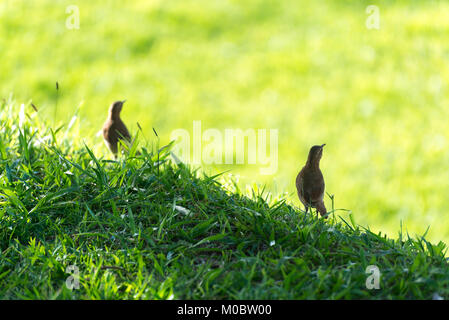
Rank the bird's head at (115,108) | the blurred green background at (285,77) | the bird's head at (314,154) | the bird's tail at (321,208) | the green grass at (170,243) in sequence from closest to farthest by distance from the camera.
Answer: the green grass at (170,243)
the bird's head at (314,154)
the bird's tail at (321,208)
the bird's head at (115,108)
the blurred green background at (285,77)

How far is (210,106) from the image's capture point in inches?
324

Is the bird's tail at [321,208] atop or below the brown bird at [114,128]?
below

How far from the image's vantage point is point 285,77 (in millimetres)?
8789

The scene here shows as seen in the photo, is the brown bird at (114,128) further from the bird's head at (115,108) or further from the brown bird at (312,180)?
the brown bird at (312,180)

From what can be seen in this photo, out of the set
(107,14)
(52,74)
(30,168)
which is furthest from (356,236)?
(107,14)

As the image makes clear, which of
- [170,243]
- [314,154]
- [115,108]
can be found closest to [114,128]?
[115,108]

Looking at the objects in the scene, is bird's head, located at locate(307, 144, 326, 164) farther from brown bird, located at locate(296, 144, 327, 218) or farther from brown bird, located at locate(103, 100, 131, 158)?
brown bird, located at locate(103, 100, 131, 158)

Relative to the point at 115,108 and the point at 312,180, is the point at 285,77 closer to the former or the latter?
the point at 115,108

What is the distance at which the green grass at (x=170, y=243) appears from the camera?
2861 millimetres

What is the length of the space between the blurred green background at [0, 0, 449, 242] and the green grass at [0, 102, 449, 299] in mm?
2740

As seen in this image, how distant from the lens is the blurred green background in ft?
22.6

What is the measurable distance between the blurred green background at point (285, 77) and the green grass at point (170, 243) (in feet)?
8.99

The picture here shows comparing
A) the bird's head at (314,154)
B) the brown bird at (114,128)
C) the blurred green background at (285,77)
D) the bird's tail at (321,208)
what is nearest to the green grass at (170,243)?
the bird's tail at (321,208)

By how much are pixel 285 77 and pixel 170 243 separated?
5958 mm
